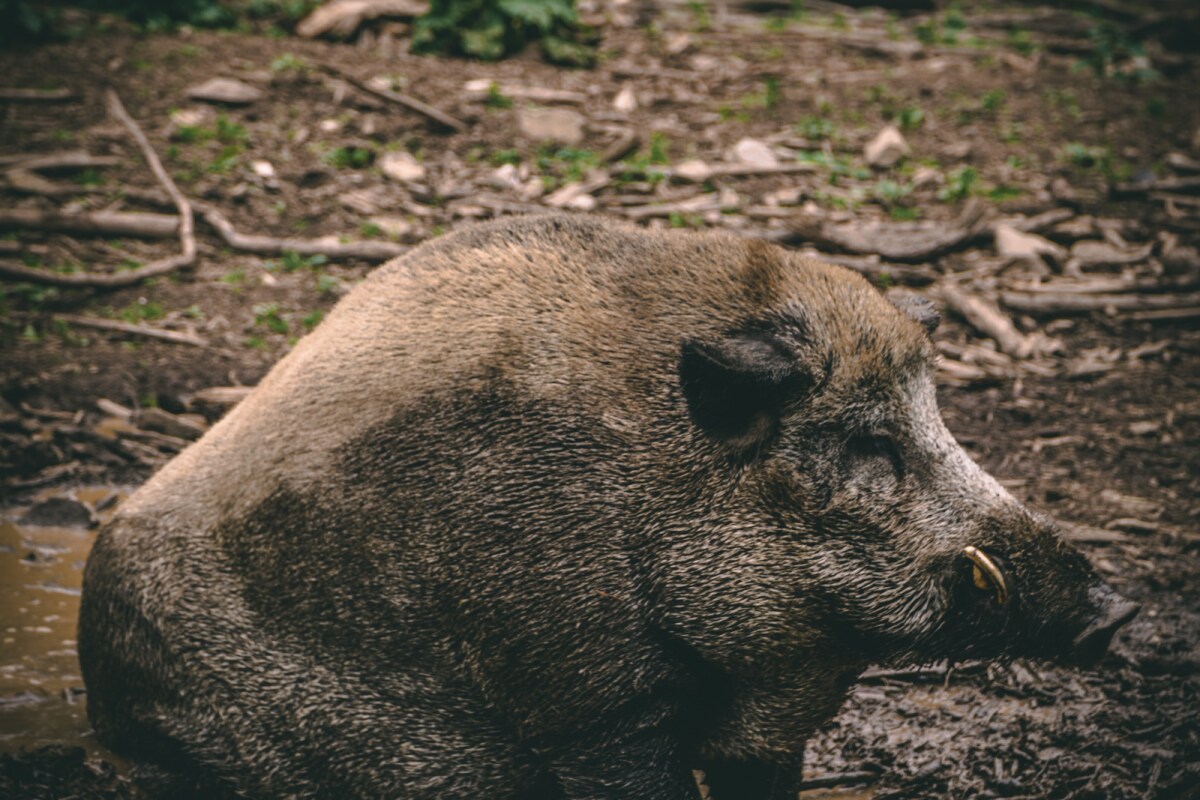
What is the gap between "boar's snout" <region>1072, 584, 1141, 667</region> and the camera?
320cm

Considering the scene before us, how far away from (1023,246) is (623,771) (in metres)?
5.96

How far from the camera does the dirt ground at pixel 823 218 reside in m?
4.32

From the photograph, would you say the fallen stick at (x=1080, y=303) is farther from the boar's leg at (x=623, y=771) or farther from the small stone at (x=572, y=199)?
the boar's leg at (x=623, y=771)

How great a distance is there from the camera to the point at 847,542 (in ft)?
10.6

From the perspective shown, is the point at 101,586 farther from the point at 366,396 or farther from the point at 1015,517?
the point at 1015,517

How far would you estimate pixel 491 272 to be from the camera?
11.8 ft

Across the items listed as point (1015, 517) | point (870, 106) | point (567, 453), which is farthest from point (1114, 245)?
point (567, 453)

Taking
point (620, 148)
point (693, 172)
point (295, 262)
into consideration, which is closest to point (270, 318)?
point (295, 262)

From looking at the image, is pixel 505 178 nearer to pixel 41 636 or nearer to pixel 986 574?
pixel 41 636

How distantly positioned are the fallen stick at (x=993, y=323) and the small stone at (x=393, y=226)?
3646 millimetres

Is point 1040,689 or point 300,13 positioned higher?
point 300,13

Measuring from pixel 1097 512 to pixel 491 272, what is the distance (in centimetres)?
339

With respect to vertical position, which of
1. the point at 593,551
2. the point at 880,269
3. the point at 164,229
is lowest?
the point at 164,229

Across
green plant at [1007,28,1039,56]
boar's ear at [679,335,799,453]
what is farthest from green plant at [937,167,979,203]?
boar's ear at [679,335,799,453]
